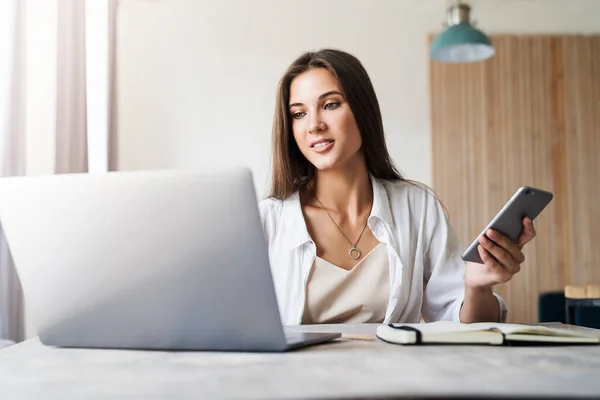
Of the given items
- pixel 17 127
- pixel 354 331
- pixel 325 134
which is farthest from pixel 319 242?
pixel 17 127

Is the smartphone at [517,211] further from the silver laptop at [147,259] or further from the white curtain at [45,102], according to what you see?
the white curtain at [45,102]

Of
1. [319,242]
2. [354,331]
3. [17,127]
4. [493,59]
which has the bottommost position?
[354,331]

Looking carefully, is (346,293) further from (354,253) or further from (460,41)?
(460,41)

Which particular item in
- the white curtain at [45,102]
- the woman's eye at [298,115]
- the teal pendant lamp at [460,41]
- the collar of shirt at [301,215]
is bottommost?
the collar of shirt at [301,215]

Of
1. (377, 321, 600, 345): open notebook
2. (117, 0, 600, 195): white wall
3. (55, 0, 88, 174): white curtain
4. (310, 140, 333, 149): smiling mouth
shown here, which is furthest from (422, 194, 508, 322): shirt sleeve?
(117, 0, 600, 195): white wall

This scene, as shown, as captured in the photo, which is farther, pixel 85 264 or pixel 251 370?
pixel 85 264

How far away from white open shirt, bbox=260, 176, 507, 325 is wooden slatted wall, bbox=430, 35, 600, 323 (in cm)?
310

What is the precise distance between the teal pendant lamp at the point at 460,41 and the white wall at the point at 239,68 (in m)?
0.95

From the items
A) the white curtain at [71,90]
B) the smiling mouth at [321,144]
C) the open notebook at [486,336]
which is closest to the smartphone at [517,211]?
the open notebook at [486,336]

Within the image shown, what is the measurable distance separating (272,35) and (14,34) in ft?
7.48

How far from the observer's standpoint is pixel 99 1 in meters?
4.18

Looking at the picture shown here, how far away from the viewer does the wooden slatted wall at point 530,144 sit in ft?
15.5

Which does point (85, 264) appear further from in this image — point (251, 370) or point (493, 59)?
point (493, 59)

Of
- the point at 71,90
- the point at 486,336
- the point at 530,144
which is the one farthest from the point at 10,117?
the point at 530,144
